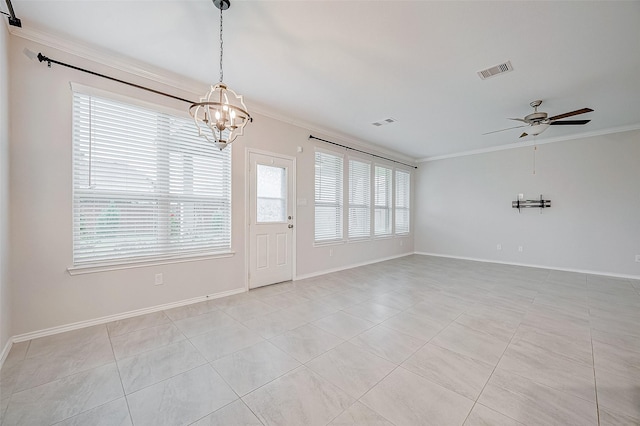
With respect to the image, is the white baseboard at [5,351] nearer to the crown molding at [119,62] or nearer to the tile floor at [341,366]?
the tile floor at [341,366]

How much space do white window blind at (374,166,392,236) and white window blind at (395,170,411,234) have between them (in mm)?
452

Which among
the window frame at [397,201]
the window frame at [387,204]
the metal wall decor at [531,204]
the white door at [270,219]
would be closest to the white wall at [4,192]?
the white door at [270,219]

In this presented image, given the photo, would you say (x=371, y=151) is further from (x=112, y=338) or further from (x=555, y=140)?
(x=112, y=338)

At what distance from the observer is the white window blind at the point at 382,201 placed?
6617mm

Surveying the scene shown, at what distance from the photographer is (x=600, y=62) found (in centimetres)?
284

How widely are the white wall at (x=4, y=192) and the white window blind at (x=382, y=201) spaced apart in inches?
237

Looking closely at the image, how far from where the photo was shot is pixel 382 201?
680 cm

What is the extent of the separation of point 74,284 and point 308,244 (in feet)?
10.8

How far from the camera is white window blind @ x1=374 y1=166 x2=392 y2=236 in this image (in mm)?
6617

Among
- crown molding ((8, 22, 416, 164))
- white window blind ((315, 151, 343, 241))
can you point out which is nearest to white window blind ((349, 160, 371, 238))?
white window blind ((315, 151, 343, 241))

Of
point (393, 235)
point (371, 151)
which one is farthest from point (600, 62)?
point (393, 235)

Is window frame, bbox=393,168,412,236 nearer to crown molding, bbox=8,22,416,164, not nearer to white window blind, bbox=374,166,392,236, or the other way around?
white window blind, bbox=374,166,392,236

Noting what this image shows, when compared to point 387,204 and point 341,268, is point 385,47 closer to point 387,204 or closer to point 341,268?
point 341,268

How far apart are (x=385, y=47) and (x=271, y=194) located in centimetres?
273
